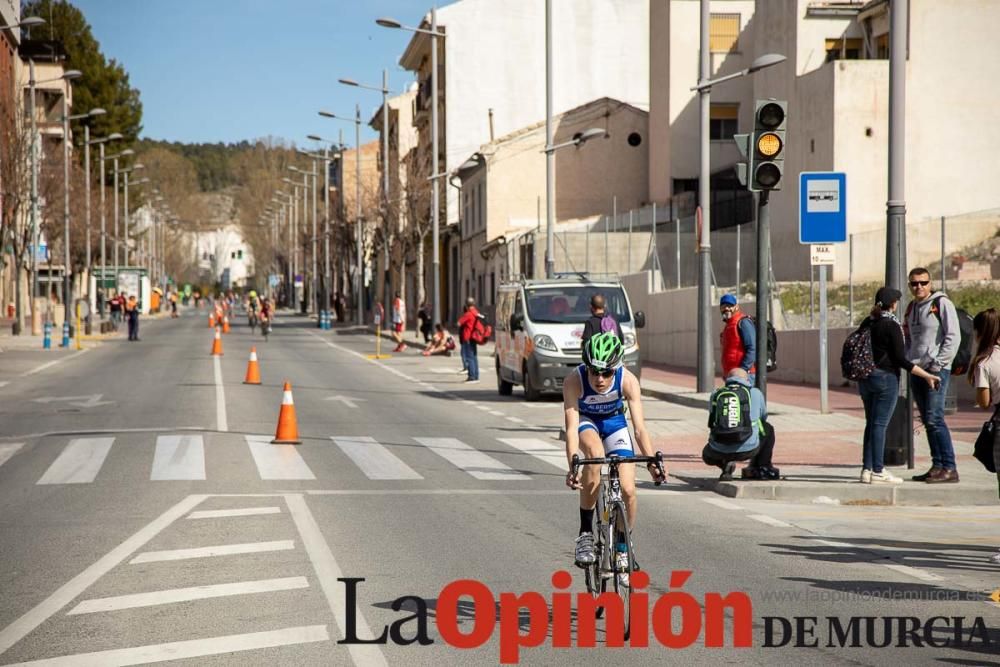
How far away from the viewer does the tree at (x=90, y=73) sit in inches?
4104

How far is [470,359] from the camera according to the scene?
31.6 metres

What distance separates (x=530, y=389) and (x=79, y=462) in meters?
11.2

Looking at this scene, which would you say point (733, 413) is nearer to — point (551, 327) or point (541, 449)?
point (541, 449)

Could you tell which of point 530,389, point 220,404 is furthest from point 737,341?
point 220,404

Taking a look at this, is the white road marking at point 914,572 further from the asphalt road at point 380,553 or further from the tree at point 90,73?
the tree at point 90,73

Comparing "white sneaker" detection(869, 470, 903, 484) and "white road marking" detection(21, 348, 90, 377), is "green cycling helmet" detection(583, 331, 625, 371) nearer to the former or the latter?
"white sneaker" detection(869, 470, 903, 484)

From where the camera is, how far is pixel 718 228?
52.6 m

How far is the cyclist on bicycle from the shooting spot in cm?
763

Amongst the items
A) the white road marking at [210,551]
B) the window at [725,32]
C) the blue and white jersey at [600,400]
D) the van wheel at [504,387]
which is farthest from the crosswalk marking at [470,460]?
the window at [725,32]

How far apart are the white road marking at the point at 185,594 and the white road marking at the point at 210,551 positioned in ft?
3.58

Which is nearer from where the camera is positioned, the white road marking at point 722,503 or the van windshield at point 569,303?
the white road marking at point 722,503

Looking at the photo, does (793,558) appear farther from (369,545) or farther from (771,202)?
(771,202)

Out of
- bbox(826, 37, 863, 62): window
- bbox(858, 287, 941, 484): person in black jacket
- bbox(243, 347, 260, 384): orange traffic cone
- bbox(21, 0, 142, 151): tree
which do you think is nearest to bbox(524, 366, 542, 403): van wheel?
bbox(243, 347, 260, 384): orange traffic cone

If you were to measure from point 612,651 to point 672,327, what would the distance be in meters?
31.2
